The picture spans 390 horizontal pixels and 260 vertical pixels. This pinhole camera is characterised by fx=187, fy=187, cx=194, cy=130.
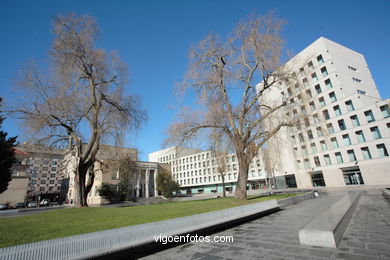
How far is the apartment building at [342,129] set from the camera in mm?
29625

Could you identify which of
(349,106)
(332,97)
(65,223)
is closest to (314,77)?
(332,97)

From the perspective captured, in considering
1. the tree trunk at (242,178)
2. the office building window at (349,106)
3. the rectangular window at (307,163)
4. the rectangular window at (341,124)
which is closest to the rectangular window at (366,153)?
the rectangular window at (341,124)

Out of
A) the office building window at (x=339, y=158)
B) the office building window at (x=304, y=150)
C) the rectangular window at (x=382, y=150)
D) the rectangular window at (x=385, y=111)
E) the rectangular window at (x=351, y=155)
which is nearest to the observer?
the rectangular window at (x=385, y=111)

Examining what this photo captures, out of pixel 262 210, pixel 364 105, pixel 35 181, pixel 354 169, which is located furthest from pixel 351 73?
pixel 35 181

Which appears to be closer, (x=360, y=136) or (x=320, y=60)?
(x=360, y=136)

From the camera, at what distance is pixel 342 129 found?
34281mm

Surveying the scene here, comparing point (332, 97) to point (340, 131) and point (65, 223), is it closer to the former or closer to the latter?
point (340, 131)

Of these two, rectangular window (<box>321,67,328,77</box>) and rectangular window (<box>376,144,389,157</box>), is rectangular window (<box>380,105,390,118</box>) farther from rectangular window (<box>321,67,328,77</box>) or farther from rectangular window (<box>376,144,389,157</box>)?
rectangular window (<box>321,67,328,77</box>)

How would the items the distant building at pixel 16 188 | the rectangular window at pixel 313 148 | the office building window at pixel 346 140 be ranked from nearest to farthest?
the office building window at pixel 346 140 < the rectangular window at pixel 313 148 < the distant building at pixel 16 188

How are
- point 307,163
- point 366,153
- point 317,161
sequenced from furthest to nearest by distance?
point 307,163 < point 317,161 < point 366,153

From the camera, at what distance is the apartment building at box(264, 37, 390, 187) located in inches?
1166

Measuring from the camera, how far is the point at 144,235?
4.65 metres

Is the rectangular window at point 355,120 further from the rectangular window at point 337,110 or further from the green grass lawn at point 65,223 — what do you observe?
the green grass lawn at point 65,223

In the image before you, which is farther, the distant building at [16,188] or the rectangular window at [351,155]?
the distant building at [16,188]
